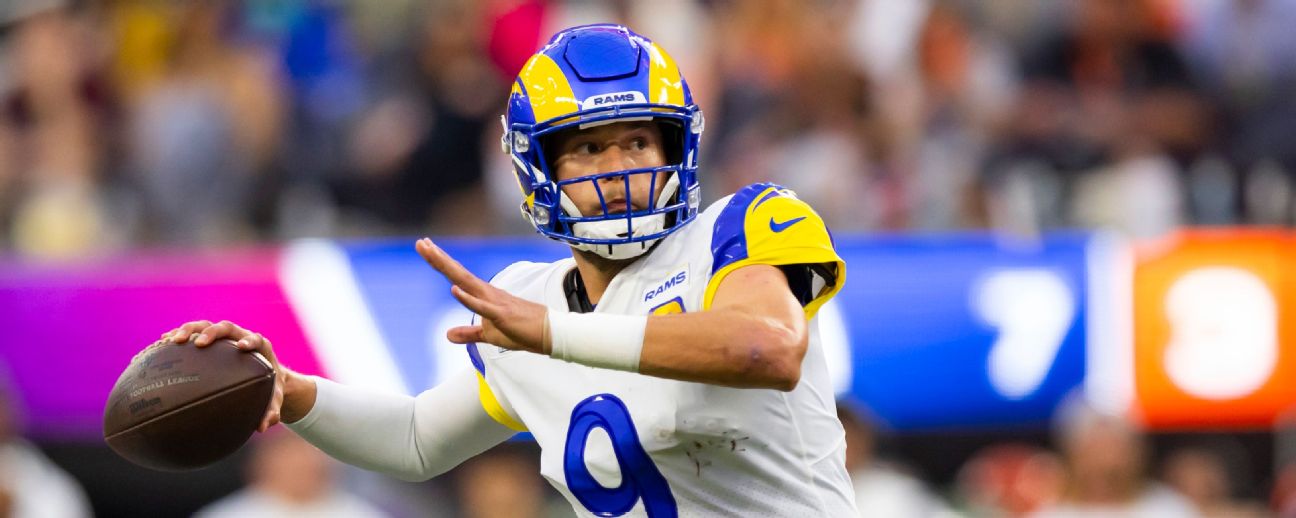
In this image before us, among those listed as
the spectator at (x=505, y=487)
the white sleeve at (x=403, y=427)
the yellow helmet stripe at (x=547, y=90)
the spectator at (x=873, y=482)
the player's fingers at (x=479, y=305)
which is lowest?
the spectator at (x=505, y=487)

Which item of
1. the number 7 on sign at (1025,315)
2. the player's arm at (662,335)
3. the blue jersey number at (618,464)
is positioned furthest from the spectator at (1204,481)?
the player's arm at (662,335)

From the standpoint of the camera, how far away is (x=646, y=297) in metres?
3.31

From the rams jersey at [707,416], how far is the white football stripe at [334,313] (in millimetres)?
3951

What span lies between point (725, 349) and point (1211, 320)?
514cm

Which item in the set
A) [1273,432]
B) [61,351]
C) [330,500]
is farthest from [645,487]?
[1273,432]

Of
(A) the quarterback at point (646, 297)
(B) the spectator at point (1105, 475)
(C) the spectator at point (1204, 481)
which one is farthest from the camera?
(C) the spectator at point (1204, 481)

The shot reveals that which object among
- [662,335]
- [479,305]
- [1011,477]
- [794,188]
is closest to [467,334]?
[479,305]

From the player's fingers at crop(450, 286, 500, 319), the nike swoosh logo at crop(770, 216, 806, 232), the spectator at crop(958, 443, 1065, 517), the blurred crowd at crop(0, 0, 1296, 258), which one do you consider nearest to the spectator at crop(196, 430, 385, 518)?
the blurred crowd at crop(0, 0, 1296, 258)

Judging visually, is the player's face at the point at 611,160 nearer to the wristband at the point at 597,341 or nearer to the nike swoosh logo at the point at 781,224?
the nike swoosh logo at the point at 781,224

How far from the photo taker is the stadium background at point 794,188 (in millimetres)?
7223

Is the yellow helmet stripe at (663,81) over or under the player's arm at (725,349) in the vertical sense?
over

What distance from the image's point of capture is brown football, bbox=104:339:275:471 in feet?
10.9

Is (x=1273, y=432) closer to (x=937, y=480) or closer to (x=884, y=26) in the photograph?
(x=937, y=480)

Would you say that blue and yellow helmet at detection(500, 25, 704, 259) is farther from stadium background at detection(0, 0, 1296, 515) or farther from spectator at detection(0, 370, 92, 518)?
spectator at detection(0, 370, 92, 518)
